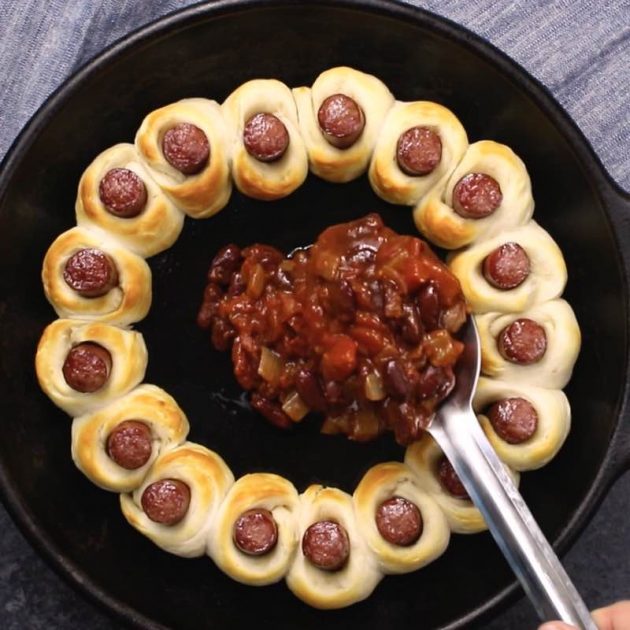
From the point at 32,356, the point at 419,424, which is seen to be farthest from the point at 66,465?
the point at 419,424

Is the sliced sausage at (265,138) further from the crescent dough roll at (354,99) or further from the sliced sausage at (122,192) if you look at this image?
the sliced sausage at (122,192)

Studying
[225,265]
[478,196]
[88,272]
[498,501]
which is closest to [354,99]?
[478,196]

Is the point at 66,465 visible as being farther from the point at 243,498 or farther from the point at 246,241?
the point at 246,241

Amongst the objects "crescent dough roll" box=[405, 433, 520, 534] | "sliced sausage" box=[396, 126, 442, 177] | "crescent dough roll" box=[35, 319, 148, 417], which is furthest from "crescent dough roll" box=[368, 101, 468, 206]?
"crescent dough roll" box=[35, 319, 148, 417]

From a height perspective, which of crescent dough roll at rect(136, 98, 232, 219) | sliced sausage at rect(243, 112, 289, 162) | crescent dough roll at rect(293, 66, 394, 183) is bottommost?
crescent dough roll at rect(136, 98, 232, 219)

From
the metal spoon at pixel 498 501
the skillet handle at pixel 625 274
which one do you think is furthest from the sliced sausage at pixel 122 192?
the skillet handle at pixel 625 274

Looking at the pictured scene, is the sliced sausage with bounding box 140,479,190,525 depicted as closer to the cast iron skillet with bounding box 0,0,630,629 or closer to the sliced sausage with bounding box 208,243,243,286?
the cast iron skillet with bounding box 0,0,630,629
